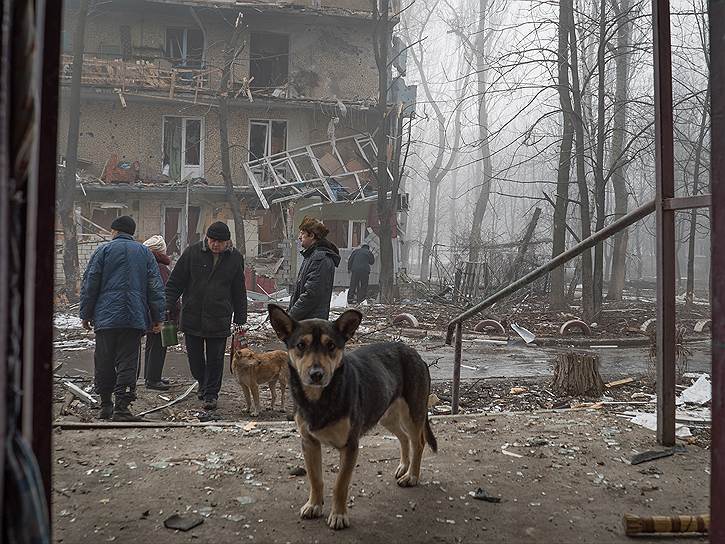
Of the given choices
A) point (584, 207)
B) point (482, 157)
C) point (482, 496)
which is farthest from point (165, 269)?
point (482, 157)

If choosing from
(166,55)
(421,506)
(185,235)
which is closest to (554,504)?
(421,506)

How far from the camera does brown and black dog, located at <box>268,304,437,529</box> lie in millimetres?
3773

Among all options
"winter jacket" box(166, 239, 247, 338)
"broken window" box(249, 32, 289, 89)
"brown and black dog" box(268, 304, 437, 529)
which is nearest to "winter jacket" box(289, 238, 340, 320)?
"winter jacket" box(166, 239, 247, 338)

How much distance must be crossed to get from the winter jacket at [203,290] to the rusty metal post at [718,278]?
227 inches

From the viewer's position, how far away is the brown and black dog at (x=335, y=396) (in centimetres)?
377

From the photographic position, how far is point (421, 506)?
3.96m

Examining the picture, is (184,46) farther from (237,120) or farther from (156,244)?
(156,244)

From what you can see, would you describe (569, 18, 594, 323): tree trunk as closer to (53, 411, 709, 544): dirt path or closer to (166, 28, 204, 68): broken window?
(53, 411, 709, 544): dirt path

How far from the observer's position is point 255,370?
7547mm

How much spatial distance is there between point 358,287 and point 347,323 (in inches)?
683

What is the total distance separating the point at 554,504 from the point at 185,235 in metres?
23.4

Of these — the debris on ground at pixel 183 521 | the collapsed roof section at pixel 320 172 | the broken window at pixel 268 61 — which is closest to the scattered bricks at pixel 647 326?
the collapsed roof section at pixel 320 172

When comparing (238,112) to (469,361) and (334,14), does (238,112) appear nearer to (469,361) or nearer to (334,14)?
(334,14)

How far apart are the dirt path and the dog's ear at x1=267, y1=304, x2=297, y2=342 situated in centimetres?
102
